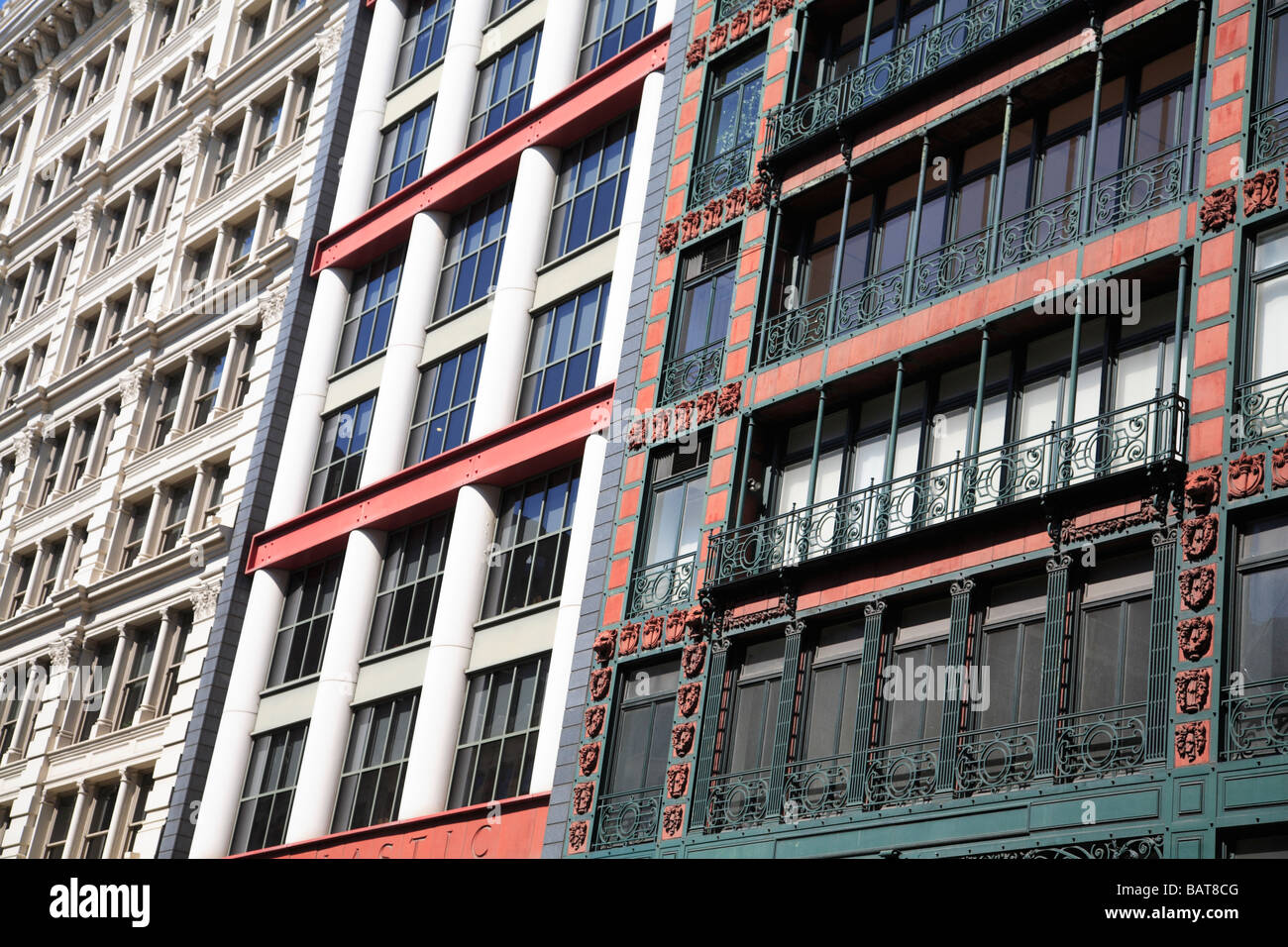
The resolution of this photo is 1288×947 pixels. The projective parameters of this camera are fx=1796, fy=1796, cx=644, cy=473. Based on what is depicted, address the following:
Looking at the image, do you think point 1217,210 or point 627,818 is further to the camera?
point 627,818

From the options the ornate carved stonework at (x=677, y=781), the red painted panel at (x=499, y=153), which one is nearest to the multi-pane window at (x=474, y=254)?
the red painted panel at (x=499, y=153)

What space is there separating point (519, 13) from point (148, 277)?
664 inches

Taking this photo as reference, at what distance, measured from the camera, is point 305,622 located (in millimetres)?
41000

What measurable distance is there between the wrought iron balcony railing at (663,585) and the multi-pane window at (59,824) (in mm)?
20673

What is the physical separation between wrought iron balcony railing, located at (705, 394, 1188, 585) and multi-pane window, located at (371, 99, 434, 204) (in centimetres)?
1862

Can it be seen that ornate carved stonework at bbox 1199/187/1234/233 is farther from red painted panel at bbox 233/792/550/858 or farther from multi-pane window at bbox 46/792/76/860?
multi-pane window at bbox 46/792/76/860

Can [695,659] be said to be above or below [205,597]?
below

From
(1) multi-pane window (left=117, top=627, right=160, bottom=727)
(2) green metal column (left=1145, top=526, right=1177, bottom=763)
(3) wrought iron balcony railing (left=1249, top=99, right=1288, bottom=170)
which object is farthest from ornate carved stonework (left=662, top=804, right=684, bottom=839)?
(1) multi-pane window (left=117, top=627, right=160, bottom=727)

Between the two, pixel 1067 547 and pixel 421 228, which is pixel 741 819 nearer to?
pixel 1067 547

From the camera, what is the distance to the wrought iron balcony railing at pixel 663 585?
3058 cm

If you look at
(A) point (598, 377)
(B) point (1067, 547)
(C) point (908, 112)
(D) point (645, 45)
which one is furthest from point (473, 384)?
(B) point (1067, 547)

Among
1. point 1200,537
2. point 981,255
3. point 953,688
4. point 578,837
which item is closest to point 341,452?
point 578,837

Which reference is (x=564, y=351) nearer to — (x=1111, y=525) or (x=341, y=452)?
(x=341, y=452)

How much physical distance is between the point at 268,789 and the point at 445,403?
9315mm
